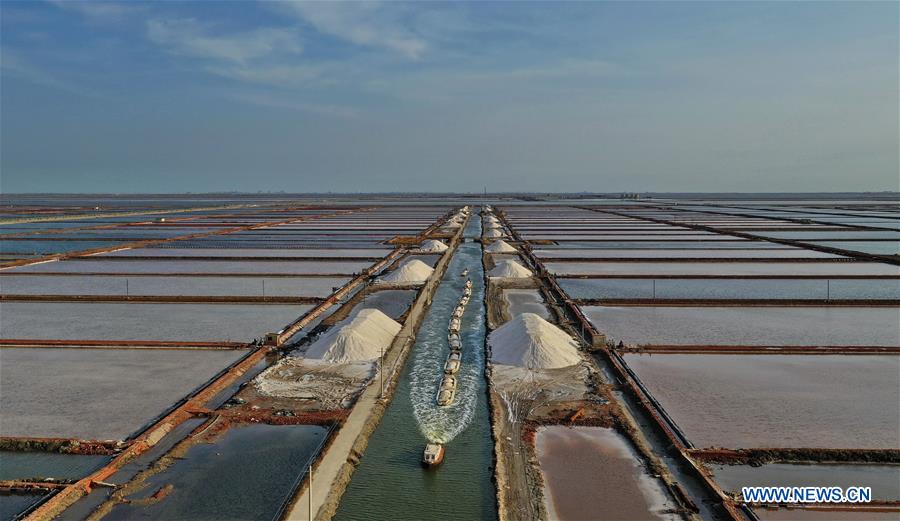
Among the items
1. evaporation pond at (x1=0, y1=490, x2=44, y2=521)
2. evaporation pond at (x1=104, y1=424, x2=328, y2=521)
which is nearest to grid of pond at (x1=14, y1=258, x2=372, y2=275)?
evaporation pond at (x1=104, y1=424, x2=328, y2=521)

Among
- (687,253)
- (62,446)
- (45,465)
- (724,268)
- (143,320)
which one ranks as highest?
(687,253)

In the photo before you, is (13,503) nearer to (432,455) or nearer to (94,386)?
(94,386)

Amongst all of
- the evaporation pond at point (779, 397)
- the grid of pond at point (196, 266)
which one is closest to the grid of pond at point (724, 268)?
the grid of pond at point (196, 266)

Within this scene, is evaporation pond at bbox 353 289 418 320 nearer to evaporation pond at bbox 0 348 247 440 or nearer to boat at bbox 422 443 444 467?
evaporation pond at bbox 0 348 247 440

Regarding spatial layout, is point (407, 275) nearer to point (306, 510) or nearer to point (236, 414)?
point (236, 414)

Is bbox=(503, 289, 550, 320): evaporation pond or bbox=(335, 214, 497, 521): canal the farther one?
bbox=(503, 289, 550, 320): evaporation pond

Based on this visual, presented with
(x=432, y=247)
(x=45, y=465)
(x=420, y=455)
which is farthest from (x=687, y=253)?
(x=45, y=465)

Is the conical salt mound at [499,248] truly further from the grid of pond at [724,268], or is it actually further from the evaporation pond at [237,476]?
the evaporation pond at [237,476]
